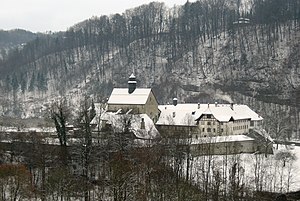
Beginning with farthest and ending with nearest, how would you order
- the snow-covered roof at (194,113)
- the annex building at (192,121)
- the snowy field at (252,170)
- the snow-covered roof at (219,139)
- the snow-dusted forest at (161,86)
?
the snow-covered roof at (194,113)
the annex building at (192,121)
the snow-covered roof at (219,139)
the snowy field at (252,170)
the snow-dusted forest at (161,86)

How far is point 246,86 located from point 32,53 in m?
74.9

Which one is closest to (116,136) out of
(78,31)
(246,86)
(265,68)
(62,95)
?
(246,86)

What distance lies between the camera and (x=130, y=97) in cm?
5800

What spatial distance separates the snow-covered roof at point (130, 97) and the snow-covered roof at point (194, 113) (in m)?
3.58

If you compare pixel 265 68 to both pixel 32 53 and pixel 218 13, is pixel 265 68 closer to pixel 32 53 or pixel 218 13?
pixel 218 13

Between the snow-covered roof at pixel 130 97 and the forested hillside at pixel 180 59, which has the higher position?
the forested hillside at pixel 180 59

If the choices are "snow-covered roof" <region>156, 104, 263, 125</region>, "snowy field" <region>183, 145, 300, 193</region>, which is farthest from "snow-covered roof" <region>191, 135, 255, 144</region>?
"snow-covered roof" <region>156, 104, 263, 125</region>

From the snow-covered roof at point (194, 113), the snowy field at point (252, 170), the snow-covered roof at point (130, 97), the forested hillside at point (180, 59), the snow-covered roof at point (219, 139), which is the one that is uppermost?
the forested hillside at point (180, 59)

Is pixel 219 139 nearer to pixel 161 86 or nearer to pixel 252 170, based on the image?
pixel 252 170

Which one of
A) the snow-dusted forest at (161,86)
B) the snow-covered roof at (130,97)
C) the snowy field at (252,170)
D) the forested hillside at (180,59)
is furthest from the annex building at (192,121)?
the forested hillside at (180,59)

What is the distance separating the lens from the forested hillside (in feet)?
282

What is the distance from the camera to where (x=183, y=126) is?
56.3 meters

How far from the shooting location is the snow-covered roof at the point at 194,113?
56.6m

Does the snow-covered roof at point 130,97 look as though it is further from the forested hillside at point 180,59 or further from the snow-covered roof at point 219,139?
the forested hillside at point 180,59
